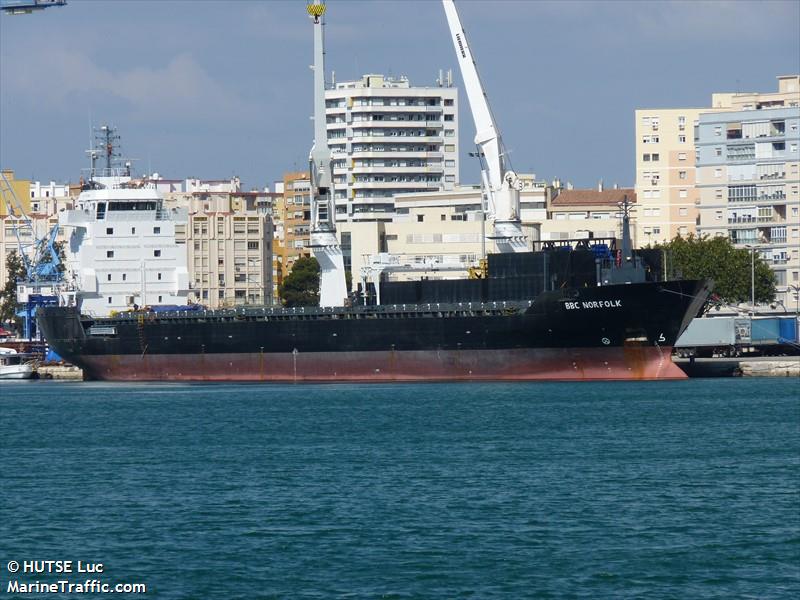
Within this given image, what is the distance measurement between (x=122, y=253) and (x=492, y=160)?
78.3ft

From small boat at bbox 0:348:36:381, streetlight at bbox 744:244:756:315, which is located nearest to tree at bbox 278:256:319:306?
small boat at bbox 0:348:36:381

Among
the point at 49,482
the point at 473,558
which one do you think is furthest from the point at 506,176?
the point at 473,558

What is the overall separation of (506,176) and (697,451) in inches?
1416

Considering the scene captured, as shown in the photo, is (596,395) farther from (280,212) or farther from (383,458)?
(280,212)

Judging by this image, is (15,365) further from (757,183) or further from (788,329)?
(757,183)

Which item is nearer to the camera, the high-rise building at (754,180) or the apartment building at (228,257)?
the high-rise building at (754,180)

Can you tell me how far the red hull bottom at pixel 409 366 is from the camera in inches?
2753

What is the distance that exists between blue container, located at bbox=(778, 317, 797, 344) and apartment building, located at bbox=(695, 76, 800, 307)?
20598mm

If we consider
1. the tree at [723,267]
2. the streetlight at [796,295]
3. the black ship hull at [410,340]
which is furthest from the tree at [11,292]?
the streetlight at [796,295]

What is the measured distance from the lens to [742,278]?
96.2m

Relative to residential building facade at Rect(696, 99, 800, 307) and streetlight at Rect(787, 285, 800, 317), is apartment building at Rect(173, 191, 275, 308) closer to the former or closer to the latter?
residential building facade at Rect(696, 99, 800, 307)

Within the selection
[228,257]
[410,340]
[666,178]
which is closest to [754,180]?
[666,178]

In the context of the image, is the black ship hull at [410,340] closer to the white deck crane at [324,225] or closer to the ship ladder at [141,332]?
the ship ladder at [141,332]

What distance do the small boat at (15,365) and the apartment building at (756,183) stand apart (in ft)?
151
